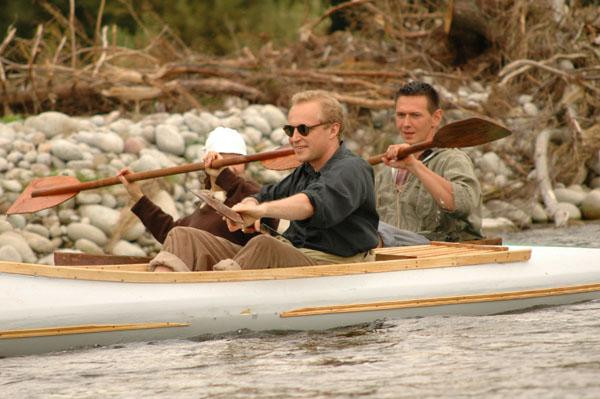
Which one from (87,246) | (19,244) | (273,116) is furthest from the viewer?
(273,116)

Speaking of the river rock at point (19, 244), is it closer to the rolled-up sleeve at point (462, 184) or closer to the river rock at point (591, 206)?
the rolled-up sleeve at point (462, 184)

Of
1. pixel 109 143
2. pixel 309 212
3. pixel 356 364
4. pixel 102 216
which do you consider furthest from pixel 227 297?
pixel 109 143

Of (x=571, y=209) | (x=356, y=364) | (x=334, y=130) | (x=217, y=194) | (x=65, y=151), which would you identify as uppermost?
(x=65, y=151)

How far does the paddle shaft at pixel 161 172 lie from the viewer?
19.4ft

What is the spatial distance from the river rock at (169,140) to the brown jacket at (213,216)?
16.0ft

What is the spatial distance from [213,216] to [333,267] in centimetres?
71

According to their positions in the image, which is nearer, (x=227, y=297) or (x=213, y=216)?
(x=227, y=297)

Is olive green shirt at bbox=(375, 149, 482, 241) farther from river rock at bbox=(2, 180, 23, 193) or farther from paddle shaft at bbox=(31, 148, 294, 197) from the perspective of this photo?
river rock at bbox=(2, 180, 23, 193)

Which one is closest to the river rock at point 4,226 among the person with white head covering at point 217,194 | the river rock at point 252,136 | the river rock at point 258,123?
the river rock at point 252,136

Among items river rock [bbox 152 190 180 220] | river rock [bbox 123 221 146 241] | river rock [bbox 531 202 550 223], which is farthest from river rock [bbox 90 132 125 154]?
Result: river rock [bbox 531 202 550 223]

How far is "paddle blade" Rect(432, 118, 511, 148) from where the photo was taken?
20.2ft

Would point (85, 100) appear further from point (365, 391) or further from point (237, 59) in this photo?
point (365, 391)

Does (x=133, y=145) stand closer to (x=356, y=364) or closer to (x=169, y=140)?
(x=169, y=140)

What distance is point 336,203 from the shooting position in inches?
207
